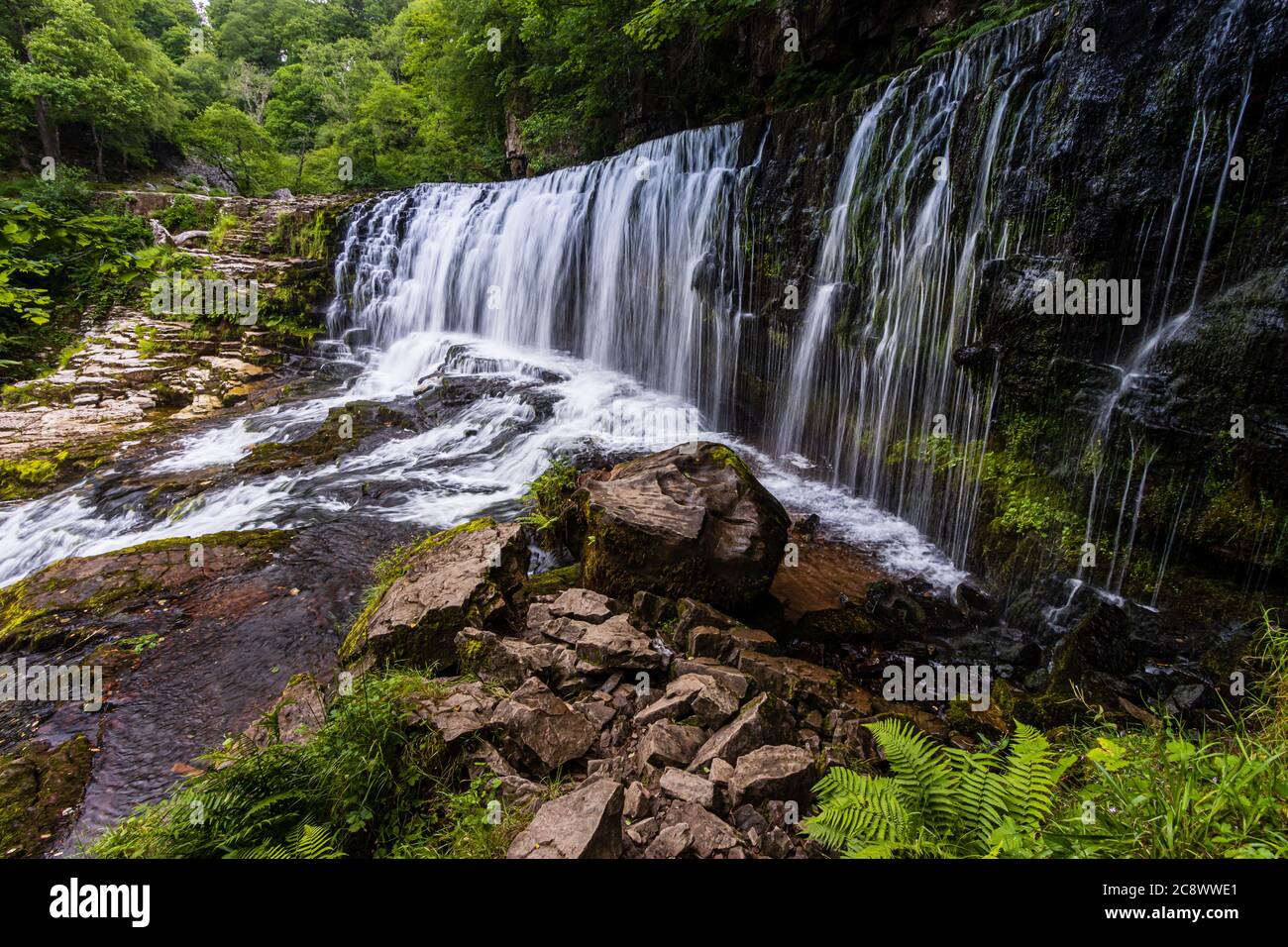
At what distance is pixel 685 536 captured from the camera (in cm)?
491

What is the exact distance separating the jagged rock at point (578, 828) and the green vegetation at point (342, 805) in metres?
0.20

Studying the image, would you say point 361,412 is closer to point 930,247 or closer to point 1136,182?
point 930,247

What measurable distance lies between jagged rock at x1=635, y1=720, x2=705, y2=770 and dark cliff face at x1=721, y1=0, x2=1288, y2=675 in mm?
4412

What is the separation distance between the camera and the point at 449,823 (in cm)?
262

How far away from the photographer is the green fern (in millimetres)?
2082

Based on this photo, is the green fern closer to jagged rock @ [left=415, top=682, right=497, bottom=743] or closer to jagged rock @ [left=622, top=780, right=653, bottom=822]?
jagged rock @ [left=622, top=780, right=653, bottom=822]

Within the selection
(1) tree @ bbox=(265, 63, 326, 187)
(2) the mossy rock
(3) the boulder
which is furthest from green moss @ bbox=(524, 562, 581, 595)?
(1) tree @ bbox=(265, 63, 326, 187)

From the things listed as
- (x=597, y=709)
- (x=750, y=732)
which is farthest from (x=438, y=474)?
(x=750, y=732)

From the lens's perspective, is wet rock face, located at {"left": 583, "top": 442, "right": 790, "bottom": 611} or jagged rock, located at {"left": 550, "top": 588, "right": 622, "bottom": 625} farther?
wet rock face, located at {"left": 583, "top": 442, "right": 790, "bottom": 611}

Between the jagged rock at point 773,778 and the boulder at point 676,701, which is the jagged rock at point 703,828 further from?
the boulder at point 676,701

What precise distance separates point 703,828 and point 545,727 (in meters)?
1.03

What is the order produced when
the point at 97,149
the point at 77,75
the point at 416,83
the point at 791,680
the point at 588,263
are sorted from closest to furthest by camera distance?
the point at 791,680
the point at 588,263
the point at 77,75
the point at 416,83
the point at 97,149

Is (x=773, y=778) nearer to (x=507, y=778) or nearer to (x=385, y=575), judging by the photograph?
(x=507, y=778)

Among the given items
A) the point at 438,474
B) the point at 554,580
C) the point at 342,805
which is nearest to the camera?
the point at 342,805
